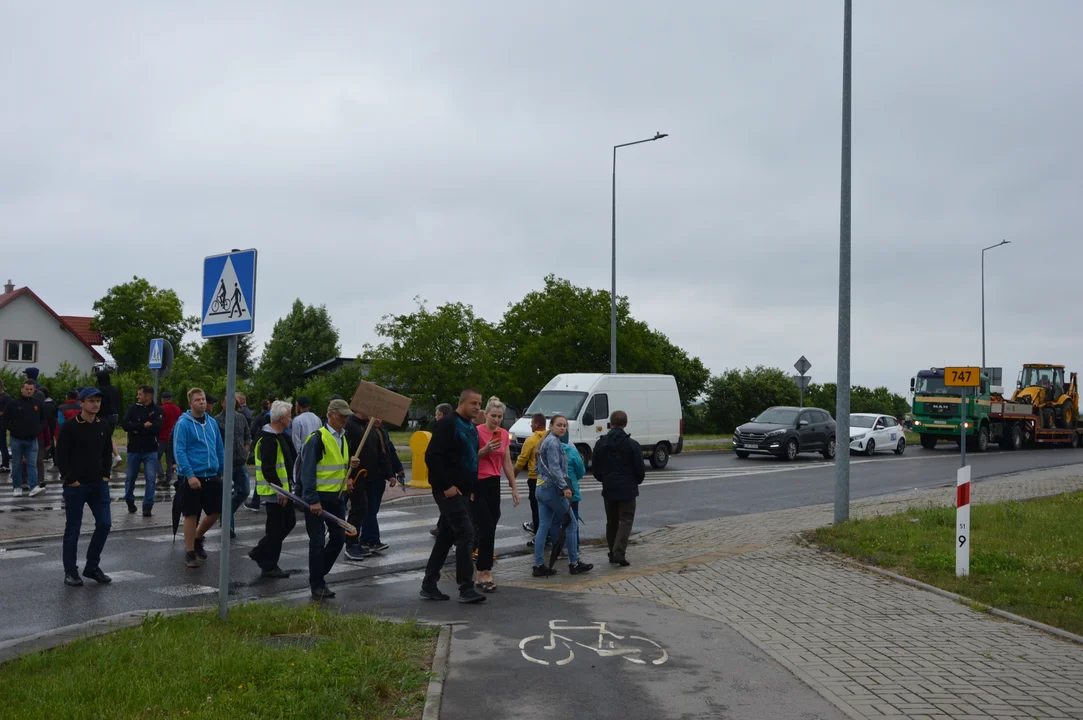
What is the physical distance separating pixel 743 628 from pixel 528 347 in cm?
5489

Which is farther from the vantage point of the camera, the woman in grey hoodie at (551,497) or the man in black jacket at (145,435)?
the man in black jacket at (145,435)

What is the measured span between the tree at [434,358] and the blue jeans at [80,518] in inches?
1529

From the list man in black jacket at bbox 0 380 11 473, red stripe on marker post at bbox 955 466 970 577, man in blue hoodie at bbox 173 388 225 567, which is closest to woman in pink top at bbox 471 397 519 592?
man in blue hoodie at bbox 173 388 225 567

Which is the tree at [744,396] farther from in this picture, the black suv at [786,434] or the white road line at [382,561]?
the white road line at [382,561]

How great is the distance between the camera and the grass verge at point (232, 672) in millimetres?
5160

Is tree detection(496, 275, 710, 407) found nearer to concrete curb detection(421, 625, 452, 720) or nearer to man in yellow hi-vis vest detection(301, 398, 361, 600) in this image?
man in yellow hi-vis vest detection(301, 398, 361, 600)

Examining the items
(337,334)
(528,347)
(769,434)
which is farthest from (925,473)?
(337,334)

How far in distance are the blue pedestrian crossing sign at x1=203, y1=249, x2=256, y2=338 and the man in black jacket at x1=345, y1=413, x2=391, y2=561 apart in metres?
4.14

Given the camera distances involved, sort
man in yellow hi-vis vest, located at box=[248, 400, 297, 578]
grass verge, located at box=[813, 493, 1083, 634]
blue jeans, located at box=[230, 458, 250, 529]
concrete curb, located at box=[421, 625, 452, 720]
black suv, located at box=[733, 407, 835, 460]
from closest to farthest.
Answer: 1. concrete curb, located at box=[421, 625, 452, 720]
2. grass verge, located at box=[813, 493, 1083, 634]
3. man in yellow hi-vis vest, located at box=[248, 400, 297, 578]
4. blue jeans, located at box=[230, 458, 250, 529]
5. black suv, located at box=[733, 407, 835, 460]

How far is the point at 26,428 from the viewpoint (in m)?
16.5

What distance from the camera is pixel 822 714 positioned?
555cm

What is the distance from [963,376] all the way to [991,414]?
21.4 meters

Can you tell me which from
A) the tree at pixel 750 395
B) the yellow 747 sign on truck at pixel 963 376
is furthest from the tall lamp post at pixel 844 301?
the tree at pixel 750 395

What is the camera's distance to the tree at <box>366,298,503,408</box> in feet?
161
